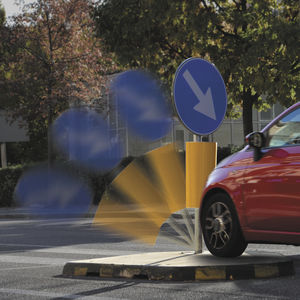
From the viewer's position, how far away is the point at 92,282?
7.13 metres

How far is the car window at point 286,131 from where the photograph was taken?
7.02 m

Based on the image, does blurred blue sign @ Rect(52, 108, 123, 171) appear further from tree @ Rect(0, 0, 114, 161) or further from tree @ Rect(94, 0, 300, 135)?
tree @ Rect(94, 0, 300, 135)

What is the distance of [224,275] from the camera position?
681 centimetres

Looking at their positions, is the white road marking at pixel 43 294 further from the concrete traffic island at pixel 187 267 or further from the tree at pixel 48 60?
the tree at pixel 48 60

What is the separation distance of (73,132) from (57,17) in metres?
19.0

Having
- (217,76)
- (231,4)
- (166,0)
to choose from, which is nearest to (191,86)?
(217,76)

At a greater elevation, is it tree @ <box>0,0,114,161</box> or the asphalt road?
tree @ <box>0,0,114,161</box>

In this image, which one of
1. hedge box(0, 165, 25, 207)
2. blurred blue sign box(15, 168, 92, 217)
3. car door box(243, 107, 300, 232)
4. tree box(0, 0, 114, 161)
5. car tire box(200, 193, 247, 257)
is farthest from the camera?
hedge box(0, 165, 25, 207)

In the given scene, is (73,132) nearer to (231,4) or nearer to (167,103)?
(167,103)

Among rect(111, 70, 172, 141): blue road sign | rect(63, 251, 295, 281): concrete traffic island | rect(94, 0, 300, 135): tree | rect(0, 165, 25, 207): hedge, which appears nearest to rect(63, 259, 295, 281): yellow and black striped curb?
rect(63, 251, 295, 281): concrete traffic island

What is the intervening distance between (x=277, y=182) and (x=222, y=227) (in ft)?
3.25

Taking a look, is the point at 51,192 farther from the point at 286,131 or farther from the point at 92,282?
the point at 286,131

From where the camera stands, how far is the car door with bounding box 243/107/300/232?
6.67 meters

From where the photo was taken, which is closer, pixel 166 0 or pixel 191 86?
pixel 191 86
